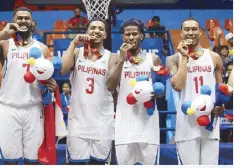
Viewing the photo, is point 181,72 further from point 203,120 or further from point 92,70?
point 92,70

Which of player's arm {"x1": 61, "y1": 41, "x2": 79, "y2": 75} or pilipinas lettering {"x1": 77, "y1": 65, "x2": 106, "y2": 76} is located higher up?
player's arm {"x1": 61, "y1": 41, "x2": 79, "y2": 75}

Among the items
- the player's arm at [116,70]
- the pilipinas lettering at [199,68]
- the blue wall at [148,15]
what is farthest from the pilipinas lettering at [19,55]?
the blue wall at [148,15]

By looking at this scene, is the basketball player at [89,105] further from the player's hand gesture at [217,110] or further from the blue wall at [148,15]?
the blue wall at [148,15]

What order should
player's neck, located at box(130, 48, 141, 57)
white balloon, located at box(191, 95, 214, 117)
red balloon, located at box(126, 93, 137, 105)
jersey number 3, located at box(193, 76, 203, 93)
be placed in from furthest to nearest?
player's neck, located at box(130, 48, 141, 57) → jersey number 3, located at box(193, 76, 203, 93) → red balloon, located at box(126, 93, 137, 105) → white balloon, located at box(191, 95, 214, 117)

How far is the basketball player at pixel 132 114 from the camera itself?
5473 millimetres

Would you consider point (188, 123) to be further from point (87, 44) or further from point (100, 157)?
point (87, 44)

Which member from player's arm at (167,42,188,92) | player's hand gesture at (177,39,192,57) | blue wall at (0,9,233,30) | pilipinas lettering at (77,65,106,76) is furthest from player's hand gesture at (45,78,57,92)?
blue wall at (0,9,233,30)

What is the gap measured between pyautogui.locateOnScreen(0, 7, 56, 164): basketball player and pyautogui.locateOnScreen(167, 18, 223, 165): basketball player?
125 centimetres

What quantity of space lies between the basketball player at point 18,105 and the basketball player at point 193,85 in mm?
1254

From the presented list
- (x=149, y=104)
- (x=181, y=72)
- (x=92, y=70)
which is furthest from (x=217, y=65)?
(x=92, y=70)

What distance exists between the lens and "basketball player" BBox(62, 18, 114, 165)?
5535 mm

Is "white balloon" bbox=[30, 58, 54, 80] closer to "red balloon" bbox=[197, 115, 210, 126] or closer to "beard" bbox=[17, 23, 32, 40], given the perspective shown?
"beard" bbox=[17, 23, 32, 40]

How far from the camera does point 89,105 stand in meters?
5.56

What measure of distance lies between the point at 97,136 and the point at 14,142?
795 millimetres
